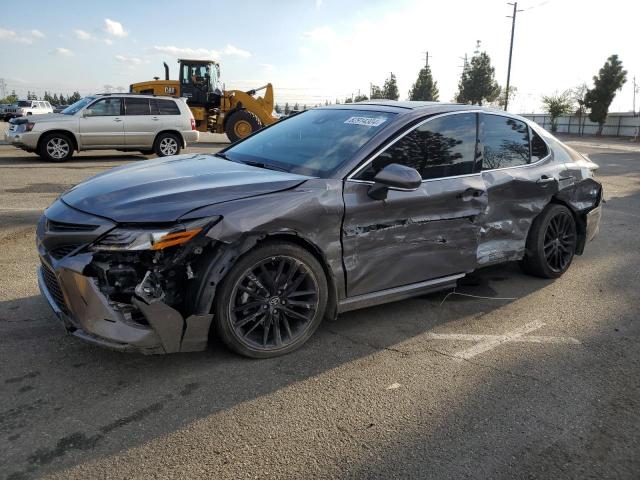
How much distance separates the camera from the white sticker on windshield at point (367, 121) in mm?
3910

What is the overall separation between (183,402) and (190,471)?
57cm

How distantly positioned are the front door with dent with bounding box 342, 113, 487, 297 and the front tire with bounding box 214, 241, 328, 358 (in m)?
0.30

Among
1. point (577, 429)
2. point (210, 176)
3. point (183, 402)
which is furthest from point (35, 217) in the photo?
point (577, 429)

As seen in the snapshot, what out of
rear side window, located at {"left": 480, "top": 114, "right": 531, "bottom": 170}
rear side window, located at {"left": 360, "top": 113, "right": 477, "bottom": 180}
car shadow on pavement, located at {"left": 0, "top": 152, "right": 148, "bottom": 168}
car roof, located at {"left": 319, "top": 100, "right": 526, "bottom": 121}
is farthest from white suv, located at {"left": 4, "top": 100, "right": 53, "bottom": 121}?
rear side window, located at {"left": 360, "top": 113, "right": 477, "bottom": 180}

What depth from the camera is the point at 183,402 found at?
284cm

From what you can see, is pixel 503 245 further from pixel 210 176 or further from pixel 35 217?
pixel 35 217

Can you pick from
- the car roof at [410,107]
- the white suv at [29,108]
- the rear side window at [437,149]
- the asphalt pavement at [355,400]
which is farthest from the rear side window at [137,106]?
the white suv at [29,108]

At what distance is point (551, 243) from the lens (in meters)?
5.02

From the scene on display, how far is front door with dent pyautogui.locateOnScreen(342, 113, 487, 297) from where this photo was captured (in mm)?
3547

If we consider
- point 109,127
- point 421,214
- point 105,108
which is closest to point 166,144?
point 109,127

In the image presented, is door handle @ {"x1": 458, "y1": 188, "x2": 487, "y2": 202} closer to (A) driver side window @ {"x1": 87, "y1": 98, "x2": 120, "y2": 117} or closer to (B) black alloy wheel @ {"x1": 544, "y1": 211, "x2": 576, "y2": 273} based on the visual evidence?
(B) black alloy wheel @ {"x1": 544, "y1": 211, "x2": 576, "y2": 273}

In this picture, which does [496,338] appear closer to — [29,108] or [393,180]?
[393,180]

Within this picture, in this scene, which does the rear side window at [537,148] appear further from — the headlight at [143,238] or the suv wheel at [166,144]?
the suv wheel at [166,144]

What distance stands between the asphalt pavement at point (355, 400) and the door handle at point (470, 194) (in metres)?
0.93
